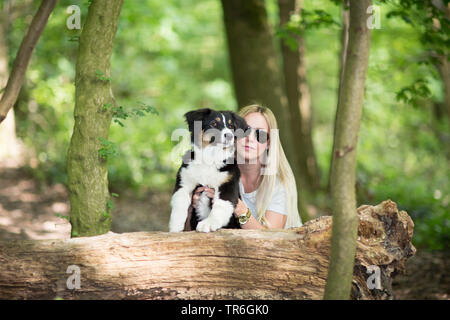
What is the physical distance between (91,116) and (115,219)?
485cm

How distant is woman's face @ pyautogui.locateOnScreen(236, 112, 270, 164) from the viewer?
14.3 feet

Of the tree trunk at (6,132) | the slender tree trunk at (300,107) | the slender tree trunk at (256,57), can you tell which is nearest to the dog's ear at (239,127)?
the slender tree trunk at (256,57)

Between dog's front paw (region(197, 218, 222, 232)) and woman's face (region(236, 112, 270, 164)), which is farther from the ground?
woman's face (region(236, 112, 270, 164))

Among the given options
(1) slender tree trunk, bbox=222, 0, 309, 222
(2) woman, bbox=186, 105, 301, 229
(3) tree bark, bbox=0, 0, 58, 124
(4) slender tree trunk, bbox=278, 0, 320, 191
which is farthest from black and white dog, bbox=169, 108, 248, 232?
(4) slender tree trunk, bbox=278, 0, 320, 191

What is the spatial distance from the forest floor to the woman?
2034mm

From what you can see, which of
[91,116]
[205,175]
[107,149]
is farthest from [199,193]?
[91,116]

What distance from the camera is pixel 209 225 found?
347cm

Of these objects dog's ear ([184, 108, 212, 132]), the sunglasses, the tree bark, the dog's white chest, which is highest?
the tree bark

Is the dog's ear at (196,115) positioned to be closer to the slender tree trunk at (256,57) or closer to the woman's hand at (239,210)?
the woman's hand at (239,210)

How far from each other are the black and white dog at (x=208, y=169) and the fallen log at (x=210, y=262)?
2.18ft

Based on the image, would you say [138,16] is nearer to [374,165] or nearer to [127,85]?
[127,85]

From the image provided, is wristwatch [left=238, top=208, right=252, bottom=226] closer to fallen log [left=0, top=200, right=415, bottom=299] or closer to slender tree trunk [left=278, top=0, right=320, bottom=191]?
fallen log [left=0, top=200, right=415, bottom=299]
